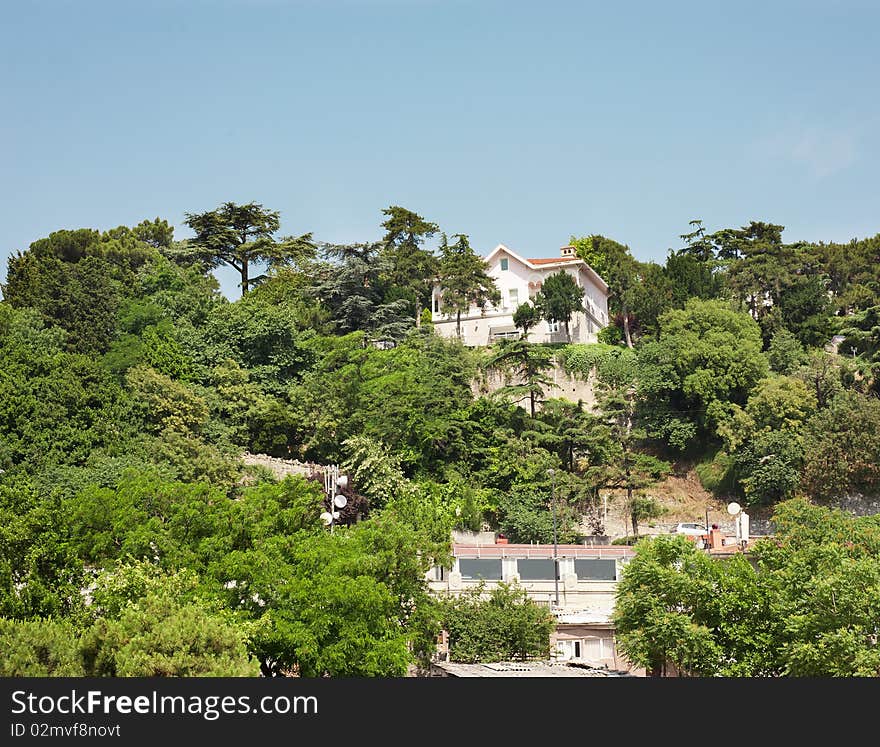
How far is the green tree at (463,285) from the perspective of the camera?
62469mm

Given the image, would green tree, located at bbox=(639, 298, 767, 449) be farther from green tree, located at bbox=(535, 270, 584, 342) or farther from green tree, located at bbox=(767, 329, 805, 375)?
green tree, located at bbox=(535, 270, 584, 342)

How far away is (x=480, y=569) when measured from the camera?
126 feet

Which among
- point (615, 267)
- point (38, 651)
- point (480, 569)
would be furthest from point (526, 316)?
point (38, 651)

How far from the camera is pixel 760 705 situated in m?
19.0

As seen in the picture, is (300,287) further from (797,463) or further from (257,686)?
(257,686)

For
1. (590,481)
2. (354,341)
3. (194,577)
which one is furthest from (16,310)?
(194,577)

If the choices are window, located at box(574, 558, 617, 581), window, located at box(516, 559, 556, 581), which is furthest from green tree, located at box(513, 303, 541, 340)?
window, located at box(574, 558, 617, 581)

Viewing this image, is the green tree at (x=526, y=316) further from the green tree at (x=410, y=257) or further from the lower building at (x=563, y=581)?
the lower building at (x=563, y=581)

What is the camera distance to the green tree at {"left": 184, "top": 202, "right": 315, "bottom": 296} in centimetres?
6725

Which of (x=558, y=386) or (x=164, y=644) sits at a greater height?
(x=558, y=386)

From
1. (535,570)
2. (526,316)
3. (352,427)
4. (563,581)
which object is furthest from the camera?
(526,316)

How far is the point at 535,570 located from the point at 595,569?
5.93ft

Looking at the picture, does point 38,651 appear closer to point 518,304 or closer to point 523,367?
point 523,367

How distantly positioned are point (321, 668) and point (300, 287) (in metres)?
37.3
